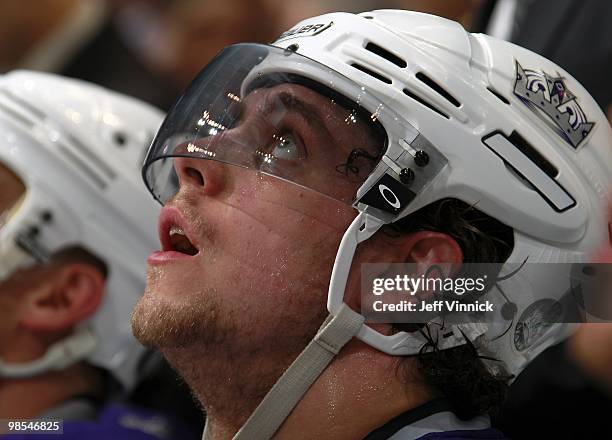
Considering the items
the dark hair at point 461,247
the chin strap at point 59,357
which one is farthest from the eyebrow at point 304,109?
the chin strap at point 59,357

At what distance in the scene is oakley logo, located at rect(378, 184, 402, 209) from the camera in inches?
79.4

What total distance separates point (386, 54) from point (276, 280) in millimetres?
517

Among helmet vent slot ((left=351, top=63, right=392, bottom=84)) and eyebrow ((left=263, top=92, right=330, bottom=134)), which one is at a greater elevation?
helmet vent slot ((left=351, top=63, right=392, bottom=84))

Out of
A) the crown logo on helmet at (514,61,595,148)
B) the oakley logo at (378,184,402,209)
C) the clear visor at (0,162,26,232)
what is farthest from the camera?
the clear visor at (0,162,26,232)

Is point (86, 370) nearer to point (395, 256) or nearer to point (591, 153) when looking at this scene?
point (395, 256)

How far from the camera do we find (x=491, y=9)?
349 cm

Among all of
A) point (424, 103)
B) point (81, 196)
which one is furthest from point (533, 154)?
point (81, 196)

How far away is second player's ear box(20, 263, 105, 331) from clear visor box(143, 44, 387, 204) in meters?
1.01

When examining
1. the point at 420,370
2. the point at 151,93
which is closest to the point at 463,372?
the point at 420,370

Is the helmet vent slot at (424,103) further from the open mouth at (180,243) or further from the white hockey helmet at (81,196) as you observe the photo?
the white hockey helmet at (81,196)

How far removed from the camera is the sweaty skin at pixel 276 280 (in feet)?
6.73

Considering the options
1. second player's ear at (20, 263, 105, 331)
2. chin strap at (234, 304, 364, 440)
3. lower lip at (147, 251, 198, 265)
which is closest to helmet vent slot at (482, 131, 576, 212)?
chin strap at (234, 304, 364, 440)

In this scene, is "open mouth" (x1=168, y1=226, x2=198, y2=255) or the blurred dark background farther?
the blurred dark background

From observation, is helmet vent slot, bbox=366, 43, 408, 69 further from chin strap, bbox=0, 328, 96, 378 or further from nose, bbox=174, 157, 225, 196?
chin strap, bbox=0, 328, 96, 378
